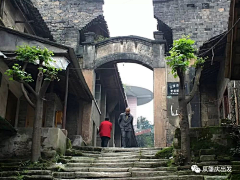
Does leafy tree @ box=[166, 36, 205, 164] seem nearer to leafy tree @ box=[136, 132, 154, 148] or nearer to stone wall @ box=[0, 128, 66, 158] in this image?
stone wall @ box=[0, 128, 66, 158]

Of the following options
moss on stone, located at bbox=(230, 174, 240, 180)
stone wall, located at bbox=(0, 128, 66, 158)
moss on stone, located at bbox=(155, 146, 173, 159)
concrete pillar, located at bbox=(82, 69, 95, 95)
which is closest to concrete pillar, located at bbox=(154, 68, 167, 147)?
concrete pillar, located at bbox=(82, 69, 95, 95)

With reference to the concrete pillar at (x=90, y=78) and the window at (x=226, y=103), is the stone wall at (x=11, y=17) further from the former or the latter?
the window at (x=226, y=103)

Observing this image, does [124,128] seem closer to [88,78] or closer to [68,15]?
[88,78]

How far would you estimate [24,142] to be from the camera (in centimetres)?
1191

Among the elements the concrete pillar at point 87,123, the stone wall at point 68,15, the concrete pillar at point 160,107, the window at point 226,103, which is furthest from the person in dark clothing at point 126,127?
the stone wall at point 68,15

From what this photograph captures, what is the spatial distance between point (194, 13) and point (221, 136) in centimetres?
1275

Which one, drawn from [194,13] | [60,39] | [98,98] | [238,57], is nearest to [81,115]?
[98,98]

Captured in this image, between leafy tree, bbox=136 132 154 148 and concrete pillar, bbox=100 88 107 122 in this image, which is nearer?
concrete pillar, bbox=100 88 107 122

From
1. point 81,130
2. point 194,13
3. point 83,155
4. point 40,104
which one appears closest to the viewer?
point 40,104

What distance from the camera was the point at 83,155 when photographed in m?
12.9

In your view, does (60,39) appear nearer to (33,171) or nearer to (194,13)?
(194,13)

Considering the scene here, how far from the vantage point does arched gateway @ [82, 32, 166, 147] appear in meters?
20.6

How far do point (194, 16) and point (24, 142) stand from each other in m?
13.3

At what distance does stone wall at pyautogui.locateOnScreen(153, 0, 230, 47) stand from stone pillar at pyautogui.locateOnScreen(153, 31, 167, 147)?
138cm
